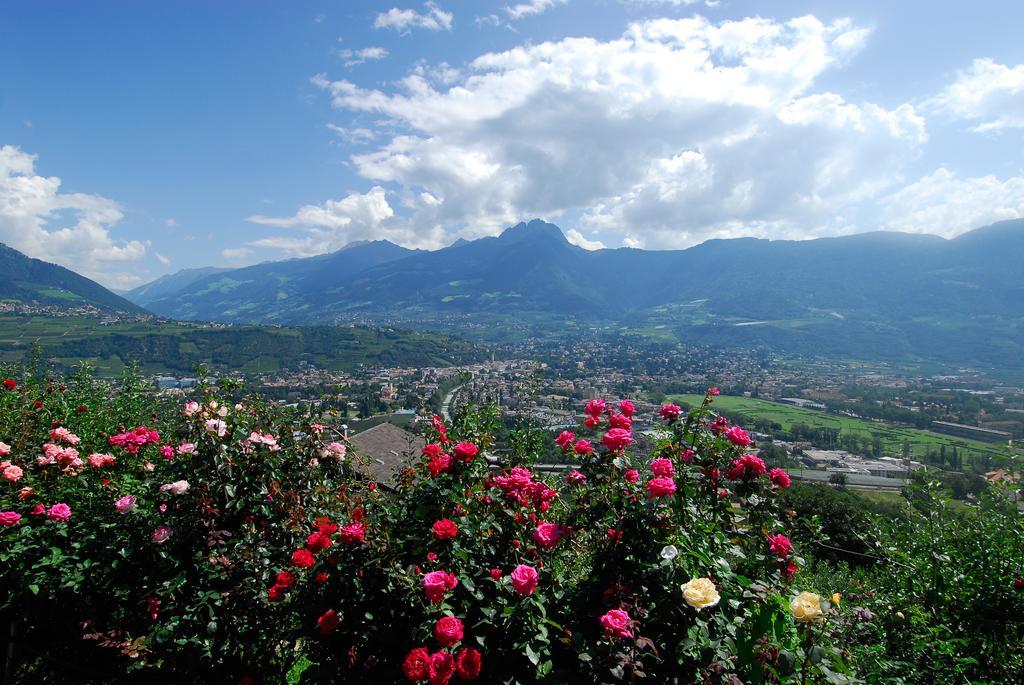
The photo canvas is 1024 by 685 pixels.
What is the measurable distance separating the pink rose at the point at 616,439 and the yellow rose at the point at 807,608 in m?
0.92

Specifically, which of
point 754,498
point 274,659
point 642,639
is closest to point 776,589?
point 754,498

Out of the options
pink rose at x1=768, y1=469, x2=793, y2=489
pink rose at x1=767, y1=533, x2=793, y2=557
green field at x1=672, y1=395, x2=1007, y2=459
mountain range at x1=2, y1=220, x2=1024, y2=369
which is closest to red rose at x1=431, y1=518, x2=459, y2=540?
pink rose at x1=767, y1=533, x2=793, y2=557

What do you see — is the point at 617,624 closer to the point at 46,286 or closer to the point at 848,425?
the point at 848,425

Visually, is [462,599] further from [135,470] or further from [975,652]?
[135,470]

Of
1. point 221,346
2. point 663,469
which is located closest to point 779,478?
point 663,469

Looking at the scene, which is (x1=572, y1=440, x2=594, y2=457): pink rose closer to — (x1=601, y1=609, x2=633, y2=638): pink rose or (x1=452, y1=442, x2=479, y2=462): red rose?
(x1=452, y1=442, x2=479, y2=462): red rose

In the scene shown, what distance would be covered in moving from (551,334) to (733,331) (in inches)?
1965

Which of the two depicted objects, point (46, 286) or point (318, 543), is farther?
point (46, 286)

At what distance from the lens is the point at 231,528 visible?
299 cm

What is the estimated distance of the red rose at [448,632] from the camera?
1.69 m

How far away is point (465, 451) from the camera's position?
92.1 inches

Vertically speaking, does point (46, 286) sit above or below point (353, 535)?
above

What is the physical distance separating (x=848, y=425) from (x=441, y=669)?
2093 inches

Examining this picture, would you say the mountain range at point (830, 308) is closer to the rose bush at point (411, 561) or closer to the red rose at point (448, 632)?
the rose bush at point (411, 561)
